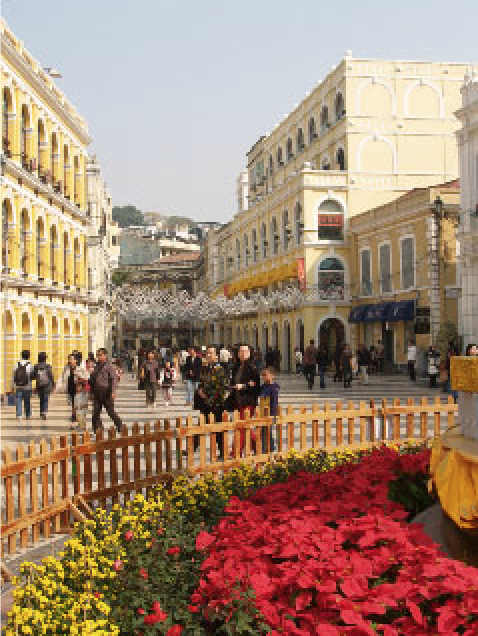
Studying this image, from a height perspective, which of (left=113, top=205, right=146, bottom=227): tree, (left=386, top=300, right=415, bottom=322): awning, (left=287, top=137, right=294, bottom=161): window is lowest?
(left=386, top=300, right=415, bottom=322): awning

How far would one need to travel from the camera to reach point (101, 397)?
1567 centimetres

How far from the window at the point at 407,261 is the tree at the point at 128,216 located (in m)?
155

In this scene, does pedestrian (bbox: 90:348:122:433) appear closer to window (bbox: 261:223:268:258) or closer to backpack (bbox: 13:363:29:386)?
backpack (bbox: 13:363:29:386)

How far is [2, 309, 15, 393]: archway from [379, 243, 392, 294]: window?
18.9 meters

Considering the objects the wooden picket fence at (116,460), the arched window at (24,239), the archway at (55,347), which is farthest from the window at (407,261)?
the wooden picket fence at (116,460)

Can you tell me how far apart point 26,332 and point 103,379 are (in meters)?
14.5

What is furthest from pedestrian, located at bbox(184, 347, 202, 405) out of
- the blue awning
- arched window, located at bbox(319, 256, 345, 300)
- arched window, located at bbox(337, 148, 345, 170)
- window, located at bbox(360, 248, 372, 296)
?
arched window, located at bbox(337, 148, 345, 170)

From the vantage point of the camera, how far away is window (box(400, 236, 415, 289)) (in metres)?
35.8

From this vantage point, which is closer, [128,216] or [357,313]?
[357,313]

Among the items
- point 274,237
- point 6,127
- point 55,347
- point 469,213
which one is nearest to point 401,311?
point 469,213

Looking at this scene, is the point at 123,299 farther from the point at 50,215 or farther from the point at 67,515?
the point at 67,515

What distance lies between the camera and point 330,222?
43.6m

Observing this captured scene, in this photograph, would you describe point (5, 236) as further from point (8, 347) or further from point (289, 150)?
point (289, 150)

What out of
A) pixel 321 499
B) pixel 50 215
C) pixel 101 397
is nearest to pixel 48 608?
pixel 321 499
